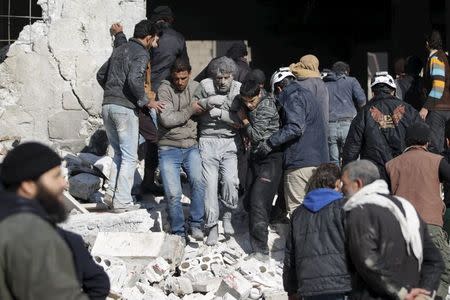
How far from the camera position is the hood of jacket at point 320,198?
5.76 meters

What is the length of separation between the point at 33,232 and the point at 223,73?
5.04 metres

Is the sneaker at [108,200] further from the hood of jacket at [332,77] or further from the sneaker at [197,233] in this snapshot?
the hood of jacket at [332,77]

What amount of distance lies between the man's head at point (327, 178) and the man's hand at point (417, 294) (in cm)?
112

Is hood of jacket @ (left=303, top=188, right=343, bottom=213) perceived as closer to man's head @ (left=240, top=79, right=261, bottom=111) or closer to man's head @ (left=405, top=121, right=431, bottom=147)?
man's head @ (left=405, top=121, right=431, bottom=147)

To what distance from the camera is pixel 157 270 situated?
8.20 meters

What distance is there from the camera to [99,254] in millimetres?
8375

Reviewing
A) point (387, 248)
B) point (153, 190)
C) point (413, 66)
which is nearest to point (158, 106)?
point (153, 190)

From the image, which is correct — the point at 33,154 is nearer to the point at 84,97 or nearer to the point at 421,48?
the point at 84,97

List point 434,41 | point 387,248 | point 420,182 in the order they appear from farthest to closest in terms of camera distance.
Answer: point 434,41
point 420,182
point 387,248

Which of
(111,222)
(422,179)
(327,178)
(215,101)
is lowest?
(111,222)

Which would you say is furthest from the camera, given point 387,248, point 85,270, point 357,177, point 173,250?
point 173,250

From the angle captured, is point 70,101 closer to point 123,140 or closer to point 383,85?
point 123,140

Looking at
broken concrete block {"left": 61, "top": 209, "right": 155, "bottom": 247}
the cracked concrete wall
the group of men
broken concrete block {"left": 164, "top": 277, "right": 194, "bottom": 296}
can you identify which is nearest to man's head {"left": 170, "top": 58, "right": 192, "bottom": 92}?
the group of men

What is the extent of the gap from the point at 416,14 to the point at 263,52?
2.87 metres
